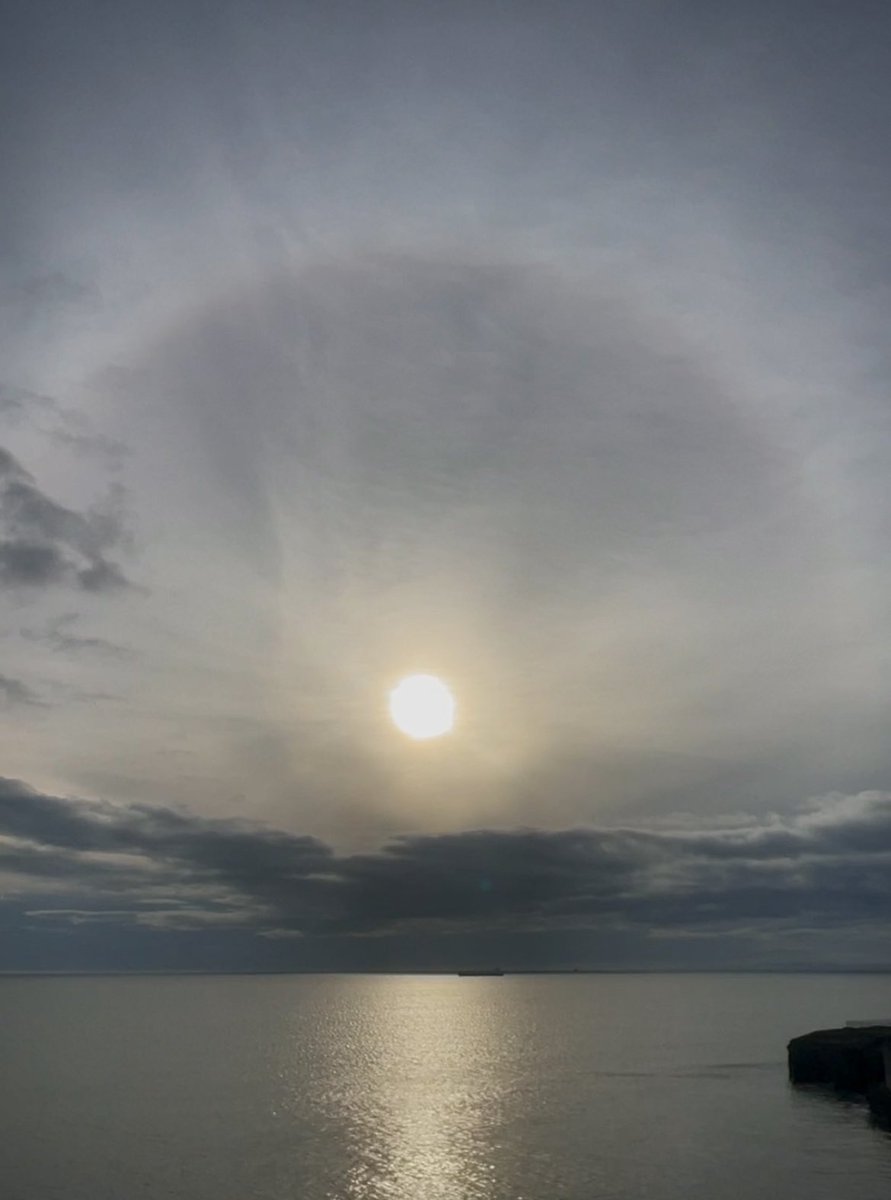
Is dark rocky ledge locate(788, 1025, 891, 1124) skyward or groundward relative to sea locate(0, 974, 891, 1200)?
skyward

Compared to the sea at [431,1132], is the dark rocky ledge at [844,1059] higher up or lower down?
higher up

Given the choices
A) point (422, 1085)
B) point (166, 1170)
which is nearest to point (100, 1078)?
point (422, 1085)

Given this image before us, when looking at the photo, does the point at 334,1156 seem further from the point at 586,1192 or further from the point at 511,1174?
the point at 586,1192

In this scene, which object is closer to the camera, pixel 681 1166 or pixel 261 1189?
pixel 261 1189

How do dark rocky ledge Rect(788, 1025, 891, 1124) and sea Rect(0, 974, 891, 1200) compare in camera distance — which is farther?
dark rocky ledge Rect(788, 1025, 891, 1124)

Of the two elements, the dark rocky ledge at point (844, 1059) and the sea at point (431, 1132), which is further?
the dark rocky ledge at point (844, 1059)

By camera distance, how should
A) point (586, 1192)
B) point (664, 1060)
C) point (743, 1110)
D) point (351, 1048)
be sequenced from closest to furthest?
point (586, 1192) < point (743, 1110) < point (664, 1060) < point (351, 1048)

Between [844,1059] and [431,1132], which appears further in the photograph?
[844,1059]

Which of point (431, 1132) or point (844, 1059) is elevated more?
point (844, 1059)
